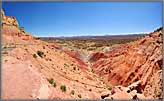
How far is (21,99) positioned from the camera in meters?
8.65

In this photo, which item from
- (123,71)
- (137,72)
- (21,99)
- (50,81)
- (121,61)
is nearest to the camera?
(21,99)

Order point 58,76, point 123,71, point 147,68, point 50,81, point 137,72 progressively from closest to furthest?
point 50,81 → point 58,76 → point 147,68 → point 137,72 → point 123,71

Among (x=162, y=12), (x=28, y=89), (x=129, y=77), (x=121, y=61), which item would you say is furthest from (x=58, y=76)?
(x=121, y=61)

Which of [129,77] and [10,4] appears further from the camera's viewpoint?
[129,77]

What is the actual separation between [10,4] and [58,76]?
3876mm

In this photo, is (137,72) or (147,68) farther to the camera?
(137,72)

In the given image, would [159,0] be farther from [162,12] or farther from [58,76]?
[58,76]

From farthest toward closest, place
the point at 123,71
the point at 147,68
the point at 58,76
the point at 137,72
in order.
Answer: the point at 123,71 → the point at 137,72 → the point at 147,68 → the point at 58,76

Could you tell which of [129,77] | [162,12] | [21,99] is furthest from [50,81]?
[129,77]

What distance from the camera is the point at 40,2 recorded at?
886 centimetres

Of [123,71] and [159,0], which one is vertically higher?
[159,0]

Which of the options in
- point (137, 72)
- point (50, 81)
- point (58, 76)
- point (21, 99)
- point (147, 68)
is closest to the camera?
point (21, 99)

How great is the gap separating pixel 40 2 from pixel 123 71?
41.1ft

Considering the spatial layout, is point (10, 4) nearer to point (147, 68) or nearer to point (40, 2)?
point (40, 2)
